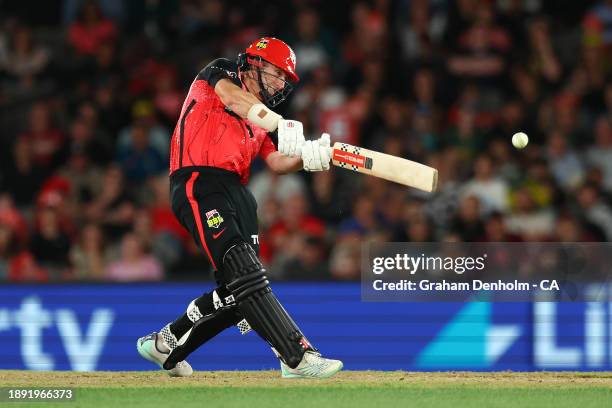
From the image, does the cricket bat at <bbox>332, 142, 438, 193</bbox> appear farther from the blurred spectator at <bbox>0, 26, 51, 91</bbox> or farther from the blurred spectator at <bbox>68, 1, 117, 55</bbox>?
the blurred spectator at <bbox>0, 26, 51, 91</bbox>

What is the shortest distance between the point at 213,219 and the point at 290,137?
72 centimetres

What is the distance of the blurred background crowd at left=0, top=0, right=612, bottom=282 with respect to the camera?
11.9 meters

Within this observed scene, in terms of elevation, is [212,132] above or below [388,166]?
above

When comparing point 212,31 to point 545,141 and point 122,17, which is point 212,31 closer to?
point 122,17

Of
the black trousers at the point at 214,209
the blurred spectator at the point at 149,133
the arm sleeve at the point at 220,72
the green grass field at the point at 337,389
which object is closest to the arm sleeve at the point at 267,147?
the black trousers at the point at 214,209

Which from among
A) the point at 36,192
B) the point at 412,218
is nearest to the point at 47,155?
the point at 36,192

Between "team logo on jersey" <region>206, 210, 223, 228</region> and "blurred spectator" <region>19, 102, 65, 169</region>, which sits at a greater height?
"blurred spectator" <region>19, 102, 65, 169</region>

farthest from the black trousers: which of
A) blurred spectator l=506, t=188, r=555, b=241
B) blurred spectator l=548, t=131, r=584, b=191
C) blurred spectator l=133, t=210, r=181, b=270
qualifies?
blurred spectator l=548, t=131, r=584, b=191

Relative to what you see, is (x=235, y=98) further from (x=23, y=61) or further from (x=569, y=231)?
(x=23, y=61)

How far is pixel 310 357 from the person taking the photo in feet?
25.5

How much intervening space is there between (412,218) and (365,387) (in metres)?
3.78

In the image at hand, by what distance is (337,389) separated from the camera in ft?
25.2

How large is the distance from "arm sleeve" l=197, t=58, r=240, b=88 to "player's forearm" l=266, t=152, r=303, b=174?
573 millimetres

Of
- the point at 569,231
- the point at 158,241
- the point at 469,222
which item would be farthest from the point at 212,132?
the point at 569,231
